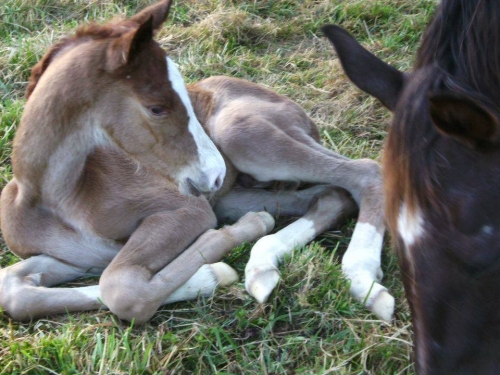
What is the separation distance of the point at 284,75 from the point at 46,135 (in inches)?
94.5

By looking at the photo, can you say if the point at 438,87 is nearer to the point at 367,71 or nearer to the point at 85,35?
the point at 367,71

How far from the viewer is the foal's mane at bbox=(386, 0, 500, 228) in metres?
2.14

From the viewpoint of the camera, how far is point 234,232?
3.72 meters

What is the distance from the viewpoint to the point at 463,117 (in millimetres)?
1965

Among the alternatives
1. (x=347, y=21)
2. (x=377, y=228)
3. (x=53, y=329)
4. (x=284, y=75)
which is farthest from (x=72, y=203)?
(x=347, y=21)

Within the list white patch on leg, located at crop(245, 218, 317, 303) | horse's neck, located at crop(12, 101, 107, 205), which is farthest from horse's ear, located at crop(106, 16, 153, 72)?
white patch on leg, located at crop(245, 218, 317, 303)

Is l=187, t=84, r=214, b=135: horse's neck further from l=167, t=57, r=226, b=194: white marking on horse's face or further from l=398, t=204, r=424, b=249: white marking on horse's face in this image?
l=398, t=204, r=424, b=249: white marking on horse's face

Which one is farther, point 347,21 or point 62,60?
point 347,21

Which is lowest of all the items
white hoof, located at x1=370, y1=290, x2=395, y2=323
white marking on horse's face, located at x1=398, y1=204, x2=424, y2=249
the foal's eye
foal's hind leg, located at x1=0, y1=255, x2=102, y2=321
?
foal's hind leg, located at x1=0, y1=255, x2=102, y2=321

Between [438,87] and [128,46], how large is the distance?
4.76ft

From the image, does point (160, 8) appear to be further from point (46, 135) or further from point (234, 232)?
point (234, 232)

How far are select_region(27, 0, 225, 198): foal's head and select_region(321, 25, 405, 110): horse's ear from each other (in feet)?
2.79

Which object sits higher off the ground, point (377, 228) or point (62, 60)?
point (62, 60)

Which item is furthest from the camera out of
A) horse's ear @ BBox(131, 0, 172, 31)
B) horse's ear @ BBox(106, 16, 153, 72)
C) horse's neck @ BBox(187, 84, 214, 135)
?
horse's neck @ BBox(187, 84, 214, 135)
